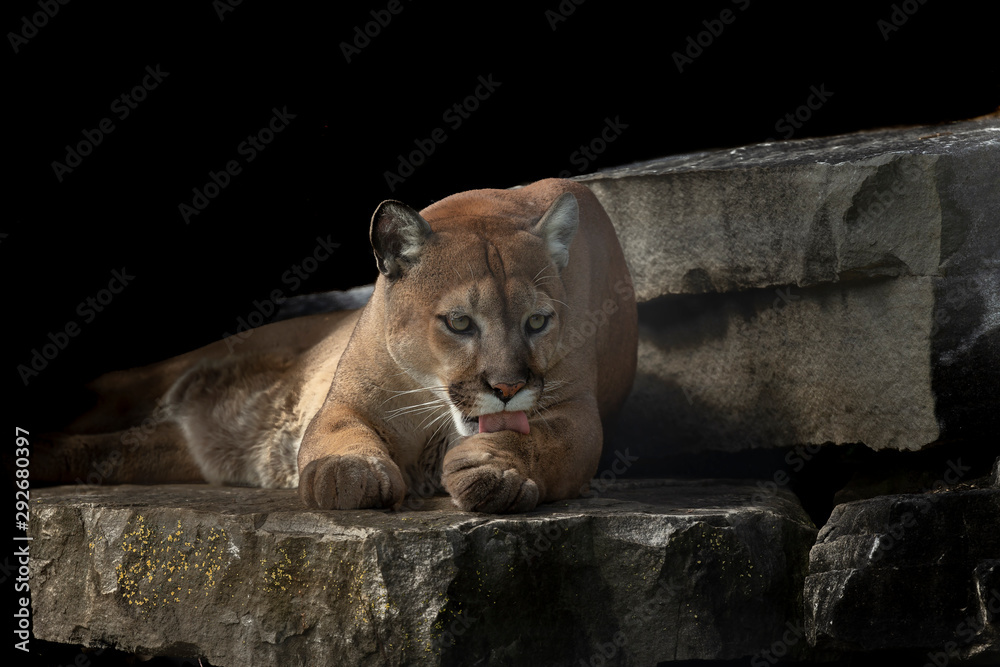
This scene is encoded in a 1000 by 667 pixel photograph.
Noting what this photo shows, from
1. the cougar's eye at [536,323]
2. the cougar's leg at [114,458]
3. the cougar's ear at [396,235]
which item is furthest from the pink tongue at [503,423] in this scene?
the cougar's leg at [114,458]

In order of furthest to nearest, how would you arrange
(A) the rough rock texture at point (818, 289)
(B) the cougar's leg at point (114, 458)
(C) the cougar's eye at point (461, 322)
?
(B) the cougar's leg at point (114, 458), (A) the rough rock texture at point (818, 289), (C) the cougar's eye at point (461, 322)

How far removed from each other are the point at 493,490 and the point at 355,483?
0.57 m

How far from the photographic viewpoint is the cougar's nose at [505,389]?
427 centimetres

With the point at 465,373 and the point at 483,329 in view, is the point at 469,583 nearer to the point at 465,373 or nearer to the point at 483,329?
the point at 465,373

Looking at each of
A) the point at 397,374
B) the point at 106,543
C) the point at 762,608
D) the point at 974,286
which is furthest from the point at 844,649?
the point at 106,543

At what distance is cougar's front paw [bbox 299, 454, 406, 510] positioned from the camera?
14.1ft

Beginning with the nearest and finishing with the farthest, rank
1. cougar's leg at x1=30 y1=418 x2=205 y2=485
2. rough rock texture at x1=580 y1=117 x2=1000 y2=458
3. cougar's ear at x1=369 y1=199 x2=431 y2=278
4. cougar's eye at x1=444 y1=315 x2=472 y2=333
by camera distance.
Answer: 1. cougar's eye at x1=444 y1=315 x2=472 y2=333
2. cougar's ear at x1=369 y1=199 x2=431 y2=278
3. rough rock texture at x1=580 y1=117 x2=1000 y2=458
4. cougar's leg at x1=30 y1=418 x2=205 y2=485

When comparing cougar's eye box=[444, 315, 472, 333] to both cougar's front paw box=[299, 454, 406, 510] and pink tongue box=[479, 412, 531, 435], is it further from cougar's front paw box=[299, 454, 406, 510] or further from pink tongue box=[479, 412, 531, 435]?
cougar's front paw box=[299, 454, 406, 510]

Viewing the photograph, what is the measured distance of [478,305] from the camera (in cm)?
442

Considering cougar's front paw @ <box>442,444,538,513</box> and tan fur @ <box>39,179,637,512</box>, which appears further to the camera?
tan fur @ <box>39,179,637,512</box>

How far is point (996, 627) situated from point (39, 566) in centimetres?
407

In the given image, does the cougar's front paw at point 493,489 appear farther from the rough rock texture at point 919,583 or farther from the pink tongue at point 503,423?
the rough rock texture at point 919,583
